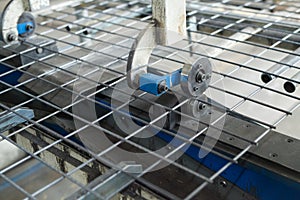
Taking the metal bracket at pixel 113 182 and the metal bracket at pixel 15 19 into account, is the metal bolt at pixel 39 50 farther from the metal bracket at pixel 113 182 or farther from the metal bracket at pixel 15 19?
the metal bracket at pixel 113 182

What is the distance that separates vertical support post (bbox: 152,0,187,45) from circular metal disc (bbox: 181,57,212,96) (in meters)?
0.12

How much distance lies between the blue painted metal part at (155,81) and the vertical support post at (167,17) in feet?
0.31

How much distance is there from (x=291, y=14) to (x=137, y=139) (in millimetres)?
792

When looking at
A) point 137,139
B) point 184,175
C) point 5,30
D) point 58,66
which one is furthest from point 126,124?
point 5,30

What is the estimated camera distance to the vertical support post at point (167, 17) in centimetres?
94

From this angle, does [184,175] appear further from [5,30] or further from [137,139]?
[5,30]

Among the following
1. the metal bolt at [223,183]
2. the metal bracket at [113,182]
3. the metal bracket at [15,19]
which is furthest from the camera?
the metal bracket at [15,19]

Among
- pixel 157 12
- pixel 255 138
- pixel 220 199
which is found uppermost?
pixel 157 12

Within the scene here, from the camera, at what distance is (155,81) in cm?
85

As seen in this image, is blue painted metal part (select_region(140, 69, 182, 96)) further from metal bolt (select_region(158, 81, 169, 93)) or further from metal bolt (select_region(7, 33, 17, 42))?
metal bolt (select_region(7, 33, 17, 42))

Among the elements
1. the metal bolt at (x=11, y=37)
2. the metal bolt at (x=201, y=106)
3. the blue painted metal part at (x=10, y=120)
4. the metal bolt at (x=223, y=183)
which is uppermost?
the metal bolt at (x=11, y=37)

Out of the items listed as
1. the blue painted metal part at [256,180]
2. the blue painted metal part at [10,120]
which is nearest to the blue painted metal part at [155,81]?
the blue painted metal part at [256,180]

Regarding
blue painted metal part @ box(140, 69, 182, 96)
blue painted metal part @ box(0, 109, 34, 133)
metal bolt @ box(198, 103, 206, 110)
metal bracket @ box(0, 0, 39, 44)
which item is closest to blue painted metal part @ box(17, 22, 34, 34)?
metal bracket @ box(0, 0, 39, 44)

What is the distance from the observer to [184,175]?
85cm
